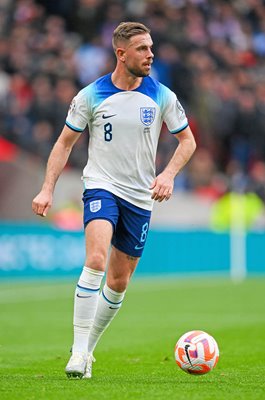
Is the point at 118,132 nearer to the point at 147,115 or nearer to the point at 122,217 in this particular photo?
the point at 147,115

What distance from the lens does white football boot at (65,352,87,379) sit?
298 inches

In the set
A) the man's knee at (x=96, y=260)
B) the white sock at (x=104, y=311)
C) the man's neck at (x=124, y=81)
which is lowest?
the white sock at (x=104, y=311)

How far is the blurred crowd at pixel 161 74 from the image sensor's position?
66.0 ft

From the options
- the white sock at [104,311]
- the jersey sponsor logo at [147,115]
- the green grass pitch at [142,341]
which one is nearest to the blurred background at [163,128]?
the green grass pitch at [142,341]

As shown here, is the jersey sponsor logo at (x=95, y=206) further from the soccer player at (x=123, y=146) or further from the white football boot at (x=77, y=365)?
the white football boot at (x=77, y=365)

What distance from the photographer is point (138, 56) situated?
802 centimetres

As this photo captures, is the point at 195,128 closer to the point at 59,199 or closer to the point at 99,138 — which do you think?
the point at 59,199

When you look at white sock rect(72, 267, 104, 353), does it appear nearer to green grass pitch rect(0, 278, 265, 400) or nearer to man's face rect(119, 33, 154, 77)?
green grass pitch rect(0, 278, 265, 400)

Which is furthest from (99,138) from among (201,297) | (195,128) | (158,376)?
(195,128)

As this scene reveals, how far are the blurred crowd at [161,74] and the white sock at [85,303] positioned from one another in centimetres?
1228

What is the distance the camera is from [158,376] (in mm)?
8047

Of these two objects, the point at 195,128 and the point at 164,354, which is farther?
the point at 195,128

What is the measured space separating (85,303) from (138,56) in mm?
1824

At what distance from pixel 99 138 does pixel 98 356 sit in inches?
98.1
